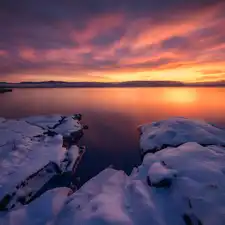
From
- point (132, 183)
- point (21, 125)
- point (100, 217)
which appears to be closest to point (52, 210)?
point (100, 217)

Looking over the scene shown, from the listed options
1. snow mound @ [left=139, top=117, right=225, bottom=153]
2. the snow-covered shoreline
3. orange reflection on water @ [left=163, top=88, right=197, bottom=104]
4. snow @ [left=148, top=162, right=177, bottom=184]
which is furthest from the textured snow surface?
orange reflection on water @ [left=163, top=88, right=197, bottom=104]

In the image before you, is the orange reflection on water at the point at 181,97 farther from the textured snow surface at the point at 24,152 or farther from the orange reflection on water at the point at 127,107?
A: the textured snow surface at the point at 24,152

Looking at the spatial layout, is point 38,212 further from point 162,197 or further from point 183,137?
point 183,137

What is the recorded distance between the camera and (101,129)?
2005 cm

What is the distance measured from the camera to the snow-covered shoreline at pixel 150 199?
5.45 metres

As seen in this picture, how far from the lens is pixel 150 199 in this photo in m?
6.40

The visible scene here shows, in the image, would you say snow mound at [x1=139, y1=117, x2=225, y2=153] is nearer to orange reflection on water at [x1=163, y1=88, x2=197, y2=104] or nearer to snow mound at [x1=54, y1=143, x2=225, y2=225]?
snow mound at [x1=54, y1=143, x2=225, y2=225]

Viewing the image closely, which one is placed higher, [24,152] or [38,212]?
[24,152]

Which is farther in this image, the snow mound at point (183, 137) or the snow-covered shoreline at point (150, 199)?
the snow mound at point (183, 137)

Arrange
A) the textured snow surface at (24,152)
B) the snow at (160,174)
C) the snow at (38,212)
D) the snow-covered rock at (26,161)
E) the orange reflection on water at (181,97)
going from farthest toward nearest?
the orange reflection on water at (181,97) → the textured snow surface at (24,152) → the snow-covered rock at (26,161) → the snow at (160,174) → the snow at (38,212)

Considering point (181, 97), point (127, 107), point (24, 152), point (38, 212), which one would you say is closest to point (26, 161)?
point (24, 152)

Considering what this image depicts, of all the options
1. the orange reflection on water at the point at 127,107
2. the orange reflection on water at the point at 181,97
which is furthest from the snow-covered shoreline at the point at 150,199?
the orange reflection on water at the point at 181,97

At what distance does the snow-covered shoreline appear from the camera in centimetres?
545

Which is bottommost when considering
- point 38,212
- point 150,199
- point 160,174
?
point 38,212
